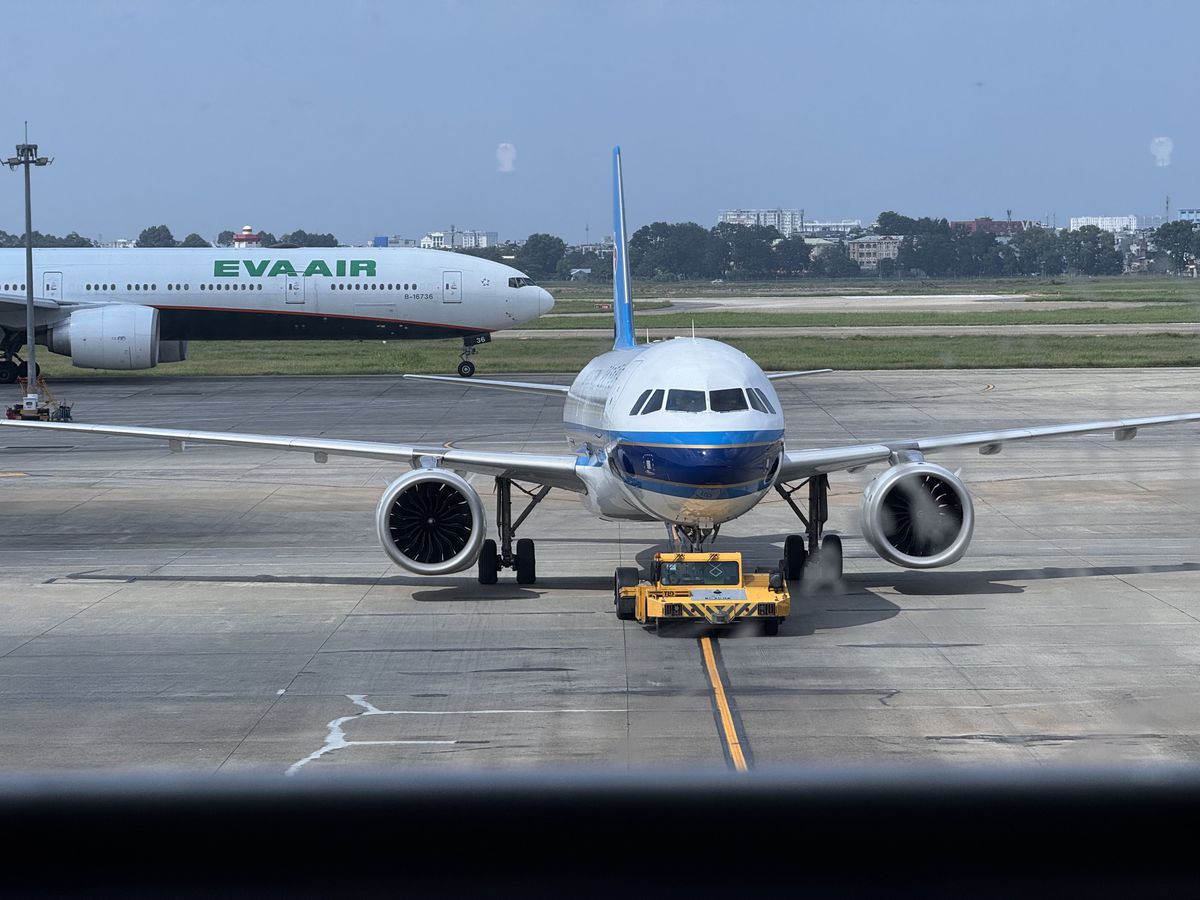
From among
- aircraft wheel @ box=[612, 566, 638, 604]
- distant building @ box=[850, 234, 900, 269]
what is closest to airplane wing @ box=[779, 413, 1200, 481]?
aircraft wheel @ box=[612, 566, 638, 604]

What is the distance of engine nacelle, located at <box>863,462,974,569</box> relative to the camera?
18156 mm

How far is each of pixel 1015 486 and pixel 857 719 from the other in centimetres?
1803

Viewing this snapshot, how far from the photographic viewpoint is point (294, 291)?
5731cm

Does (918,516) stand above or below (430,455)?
below

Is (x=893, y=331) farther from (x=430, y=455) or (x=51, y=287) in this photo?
(x=430, y=455)

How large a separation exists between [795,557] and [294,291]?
4102cm

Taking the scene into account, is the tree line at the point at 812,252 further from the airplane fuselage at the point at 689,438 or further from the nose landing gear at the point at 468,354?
the airplane fuselage at the point at 689,438

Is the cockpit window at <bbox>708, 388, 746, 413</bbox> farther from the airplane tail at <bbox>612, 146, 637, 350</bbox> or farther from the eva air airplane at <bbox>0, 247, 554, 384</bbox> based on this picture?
the eva air airplane at <bbox>0, 247, 554, 384</bbox>

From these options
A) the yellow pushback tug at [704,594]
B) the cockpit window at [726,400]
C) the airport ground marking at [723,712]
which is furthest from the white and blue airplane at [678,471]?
the airport ground marking at [723,712]

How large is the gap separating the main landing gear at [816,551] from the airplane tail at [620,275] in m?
5.52

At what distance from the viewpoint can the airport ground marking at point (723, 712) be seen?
38.1 feet

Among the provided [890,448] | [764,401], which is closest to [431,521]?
[764,401]

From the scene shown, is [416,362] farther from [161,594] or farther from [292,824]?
[292,824]

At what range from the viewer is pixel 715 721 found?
1268 centimetres
